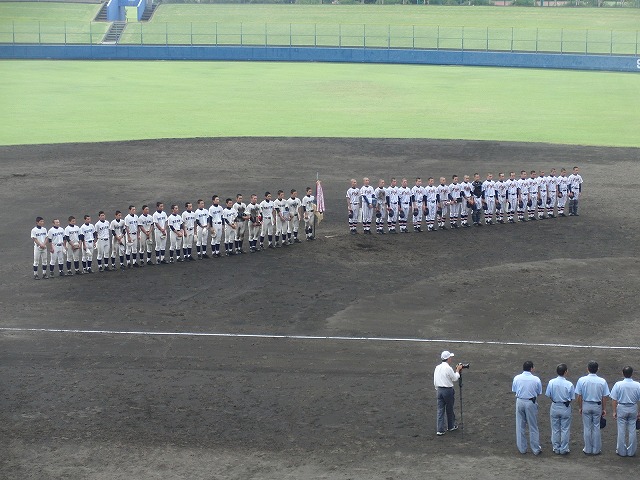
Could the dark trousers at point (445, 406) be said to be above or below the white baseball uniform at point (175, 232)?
below

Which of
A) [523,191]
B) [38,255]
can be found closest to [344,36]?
[523,191]

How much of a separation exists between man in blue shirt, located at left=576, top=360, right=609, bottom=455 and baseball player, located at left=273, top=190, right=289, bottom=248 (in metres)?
12.5

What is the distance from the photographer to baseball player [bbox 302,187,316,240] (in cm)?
2503

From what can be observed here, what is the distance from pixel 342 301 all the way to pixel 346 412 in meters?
5.73

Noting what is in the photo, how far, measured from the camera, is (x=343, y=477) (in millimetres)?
12938

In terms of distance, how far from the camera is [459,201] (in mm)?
27297

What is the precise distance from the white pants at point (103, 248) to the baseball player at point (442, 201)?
30.9 feet

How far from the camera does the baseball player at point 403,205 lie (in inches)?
1045

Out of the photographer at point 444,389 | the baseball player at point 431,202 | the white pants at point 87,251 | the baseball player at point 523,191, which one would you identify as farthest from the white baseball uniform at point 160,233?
the photographer at point 444,389

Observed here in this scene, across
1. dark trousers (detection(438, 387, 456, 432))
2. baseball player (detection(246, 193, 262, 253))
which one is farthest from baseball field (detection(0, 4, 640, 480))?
baseball player (detection(246, 193, 262, 253))

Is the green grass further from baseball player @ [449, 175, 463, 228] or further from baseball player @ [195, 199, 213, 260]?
baseball player @ [195, 199, 213, 260]

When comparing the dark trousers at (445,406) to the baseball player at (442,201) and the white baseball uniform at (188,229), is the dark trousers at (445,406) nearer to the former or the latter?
the white baseball uniform at (188,229)

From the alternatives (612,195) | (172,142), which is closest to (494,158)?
(612,195)

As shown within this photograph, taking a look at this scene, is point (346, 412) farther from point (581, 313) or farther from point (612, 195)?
point (612, 195)
